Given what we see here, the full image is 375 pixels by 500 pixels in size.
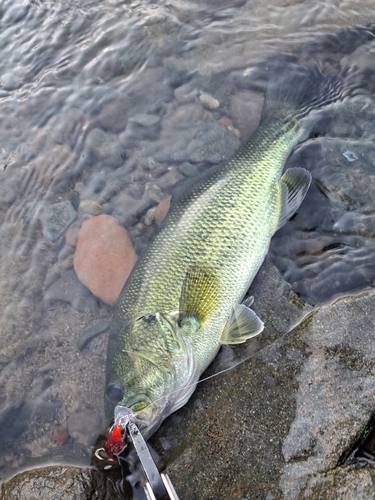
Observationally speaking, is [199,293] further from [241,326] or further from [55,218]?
[55,218]

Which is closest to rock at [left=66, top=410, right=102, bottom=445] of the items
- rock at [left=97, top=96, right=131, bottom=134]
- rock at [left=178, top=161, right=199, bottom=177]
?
rock at [left=178, top=161, right=199, bottom=177]

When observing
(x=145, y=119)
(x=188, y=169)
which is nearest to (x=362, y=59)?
(x=188, y=169)

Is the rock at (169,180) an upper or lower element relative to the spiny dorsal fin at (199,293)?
upper

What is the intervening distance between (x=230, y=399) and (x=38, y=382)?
65.6 inches

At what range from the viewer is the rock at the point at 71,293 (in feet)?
12.8

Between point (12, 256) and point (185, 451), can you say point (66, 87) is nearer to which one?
point (12, 256)

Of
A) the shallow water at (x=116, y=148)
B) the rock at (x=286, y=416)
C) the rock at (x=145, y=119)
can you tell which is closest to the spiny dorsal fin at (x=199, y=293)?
the rock at (x=286, y=416)

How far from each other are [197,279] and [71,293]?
54.2 inches

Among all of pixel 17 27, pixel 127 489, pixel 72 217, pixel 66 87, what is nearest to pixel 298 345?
pixel 127 489

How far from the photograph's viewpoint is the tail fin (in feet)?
13.5

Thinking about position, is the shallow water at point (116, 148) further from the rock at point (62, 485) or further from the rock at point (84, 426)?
the rock at point (62, 485)

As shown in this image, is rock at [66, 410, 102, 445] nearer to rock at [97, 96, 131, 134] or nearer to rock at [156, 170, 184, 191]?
rock at [156, 170, 184, 191]

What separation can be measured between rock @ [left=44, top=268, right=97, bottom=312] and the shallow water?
19 millimetres

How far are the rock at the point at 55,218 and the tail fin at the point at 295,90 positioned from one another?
210 centimetres
